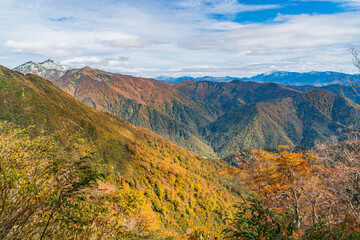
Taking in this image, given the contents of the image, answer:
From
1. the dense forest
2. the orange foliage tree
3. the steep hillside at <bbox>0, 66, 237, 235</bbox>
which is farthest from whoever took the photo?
the steep hillside at <bbox>0, 66, 237, 235</bbox>

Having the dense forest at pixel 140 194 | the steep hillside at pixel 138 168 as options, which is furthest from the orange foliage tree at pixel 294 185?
the steep hillside at pixel 138 168

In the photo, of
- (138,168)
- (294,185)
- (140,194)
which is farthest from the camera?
(138,168)

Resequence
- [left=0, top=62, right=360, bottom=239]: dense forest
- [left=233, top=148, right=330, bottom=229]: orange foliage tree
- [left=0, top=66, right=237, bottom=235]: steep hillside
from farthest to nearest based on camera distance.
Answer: [left=0, top=66, right=237, bottom=235]: steep hillside < [left=233, top=148, right=330, bottom=229]: orange foliage tree < [left=0, top=62, right=360, bottom=239]: dense forest

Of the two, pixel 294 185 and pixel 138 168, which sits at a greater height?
pixel 294 185

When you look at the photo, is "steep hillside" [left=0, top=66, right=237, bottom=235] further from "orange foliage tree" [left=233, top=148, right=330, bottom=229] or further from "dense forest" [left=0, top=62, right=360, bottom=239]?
"orange foliage tree" [left=233, top=148, right=330, bottom=229]

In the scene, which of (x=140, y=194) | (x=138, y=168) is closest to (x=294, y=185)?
(x=140, y=194)

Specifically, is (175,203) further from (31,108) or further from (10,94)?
(10,94)

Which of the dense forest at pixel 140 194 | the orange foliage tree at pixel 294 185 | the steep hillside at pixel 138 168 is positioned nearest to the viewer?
the dense forest at pixel 140 194

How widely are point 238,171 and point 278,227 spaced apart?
2266 centimetres

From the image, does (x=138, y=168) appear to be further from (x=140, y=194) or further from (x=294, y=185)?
(x=140, y=194)

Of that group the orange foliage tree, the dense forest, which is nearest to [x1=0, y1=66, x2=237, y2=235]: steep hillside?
the dense forest

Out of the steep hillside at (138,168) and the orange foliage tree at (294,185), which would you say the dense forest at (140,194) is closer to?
the orange foliage tree at (294,185)

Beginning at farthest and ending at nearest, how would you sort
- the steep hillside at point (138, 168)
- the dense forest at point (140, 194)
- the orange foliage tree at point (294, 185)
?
the steep hillside at point (138, 168)
the orange foliage tree at point (294, 185)
the dense forest at point (140, 194)

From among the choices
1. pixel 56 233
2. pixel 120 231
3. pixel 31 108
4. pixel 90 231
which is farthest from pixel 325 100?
pixel 31 108
